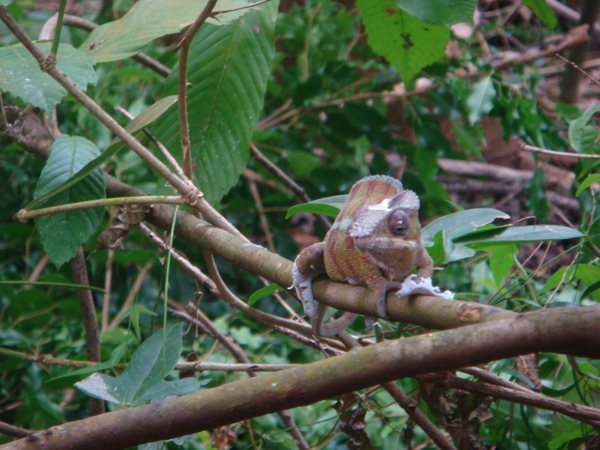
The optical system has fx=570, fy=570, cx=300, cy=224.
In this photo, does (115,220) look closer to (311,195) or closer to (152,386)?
(152,386)

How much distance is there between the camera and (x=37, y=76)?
131cm

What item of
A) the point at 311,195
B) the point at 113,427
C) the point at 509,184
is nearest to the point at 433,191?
the point at 311,195

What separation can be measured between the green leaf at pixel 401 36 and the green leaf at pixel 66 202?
903 mm

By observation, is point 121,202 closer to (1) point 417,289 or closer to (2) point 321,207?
(2) point 321,207

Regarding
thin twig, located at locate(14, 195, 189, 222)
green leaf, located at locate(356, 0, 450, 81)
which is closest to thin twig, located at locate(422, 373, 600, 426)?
thin twig, located at locate(14, 195, 189, 222)

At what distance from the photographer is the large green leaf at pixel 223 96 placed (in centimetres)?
171

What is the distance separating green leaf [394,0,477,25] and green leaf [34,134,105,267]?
3.02 feet

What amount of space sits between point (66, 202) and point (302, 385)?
3.25 ft

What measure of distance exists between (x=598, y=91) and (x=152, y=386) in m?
4.75

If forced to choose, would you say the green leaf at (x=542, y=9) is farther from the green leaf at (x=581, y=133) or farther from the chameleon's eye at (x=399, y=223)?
the chameleon's eye at (x=399, y=223)

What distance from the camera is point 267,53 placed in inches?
71.3

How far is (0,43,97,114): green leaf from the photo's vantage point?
1.26 m

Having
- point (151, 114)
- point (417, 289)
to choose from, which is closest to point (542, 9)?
point (417, 289)

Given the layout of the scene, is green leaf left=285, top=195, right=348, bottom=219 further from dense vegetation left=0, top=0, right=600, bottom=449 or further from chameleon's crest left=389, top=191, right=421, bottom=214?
chameleon's crest left=389, top=191, right=421, bottom=214
